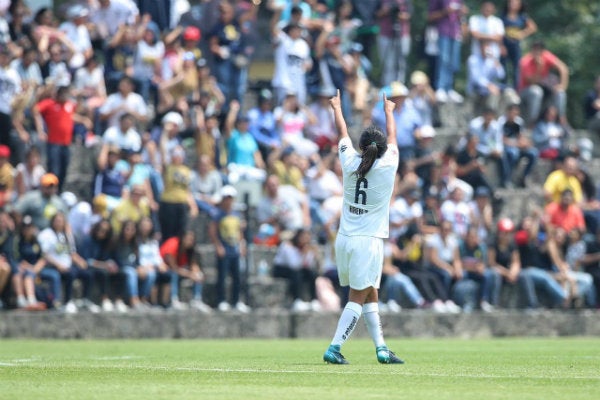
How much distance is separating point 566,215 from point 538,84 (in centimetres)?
511

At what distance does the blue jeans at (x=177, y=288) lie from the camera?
73.6 ft

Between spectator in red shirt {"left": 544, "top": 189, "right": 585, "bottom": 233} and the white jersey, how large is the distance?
1184 cm

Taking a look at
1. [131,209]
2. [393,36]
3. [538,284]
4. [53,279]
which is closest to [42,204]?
[53,279]

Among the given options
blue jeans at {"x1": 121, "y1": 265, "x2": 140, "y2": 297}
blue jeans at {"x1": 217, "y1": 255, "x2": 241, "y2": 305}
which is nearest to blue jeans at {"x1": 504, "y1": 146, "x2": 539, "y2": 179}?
blue jeans at {"x1": 217, "y1": 255, "x2": 241, "y2": 305}

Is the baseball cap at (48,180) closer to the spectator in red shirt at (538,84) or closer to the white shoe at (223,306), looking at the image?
the white shoe at (223,306)

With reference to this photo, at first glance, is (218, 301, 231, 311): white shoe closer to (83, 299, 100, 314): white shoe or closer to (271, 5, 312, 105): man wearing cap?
(83, 299, 100, 314): white shoe

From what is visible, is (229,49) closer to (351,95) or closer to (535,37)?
(351,95)

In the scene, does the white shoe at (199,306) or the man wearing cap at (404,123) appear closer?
the white shoe at (199,306)

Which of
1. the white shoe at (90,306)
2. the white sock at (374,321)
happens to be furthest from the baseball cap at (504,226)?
the white sock at (374,321)

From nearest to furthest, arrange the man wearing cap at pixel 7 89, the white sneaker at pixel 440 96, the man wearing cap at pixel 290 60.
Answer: the man wearing cap at pixel 7 89 → the man wearing cap at pixel 290 60 → the white sneaker at pixel 440 96

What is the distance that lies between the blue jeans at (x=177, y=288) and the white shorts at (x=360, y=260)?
984 cm

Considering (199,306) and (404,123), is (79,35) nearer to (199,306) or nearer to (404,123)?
(199,306)

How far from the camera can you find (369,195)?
42.1 feet

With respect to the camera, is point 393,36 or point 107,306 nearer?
point 107,306
